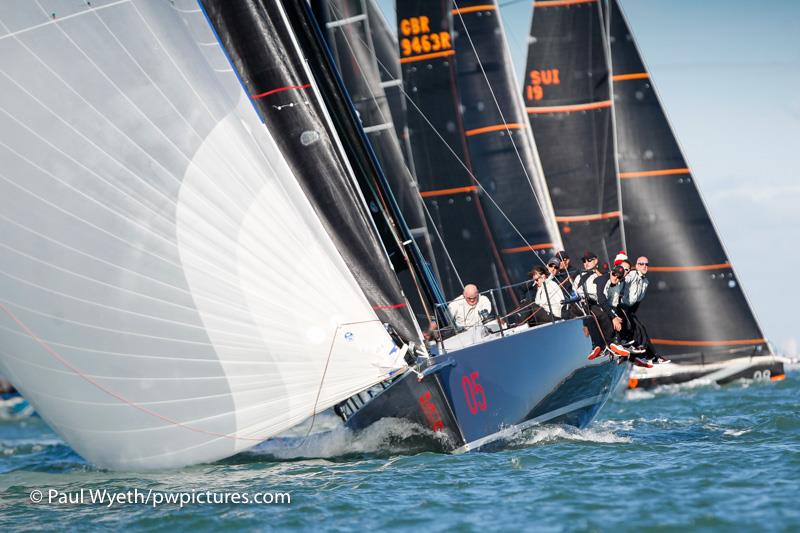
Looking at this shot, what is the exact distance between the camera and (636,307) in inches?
471

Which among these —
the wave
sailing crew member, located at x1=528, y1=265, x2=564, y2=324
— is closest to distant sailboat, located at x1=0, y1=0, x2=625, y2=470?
the wave

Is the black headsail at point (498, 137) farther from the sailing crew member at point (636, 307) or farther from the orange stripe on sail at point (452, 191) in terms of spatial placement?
the sailing crew member at point (636, 307)

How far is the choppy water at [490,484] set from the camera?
302 inches

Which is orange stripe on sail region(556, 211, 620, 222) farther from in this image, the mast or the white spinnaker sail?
the white spinnaker sail

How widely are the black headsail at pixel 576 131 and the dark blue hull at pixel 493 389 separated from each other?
10027 mm

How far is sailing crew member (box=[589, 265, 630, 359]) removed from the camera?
11.6 m

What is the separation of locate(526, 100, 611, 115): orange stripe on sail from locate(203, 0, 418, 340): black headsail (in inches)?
442

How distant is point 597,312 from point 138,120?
196 inches

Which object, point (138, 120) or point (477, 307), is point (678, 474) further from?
point (138, 120)

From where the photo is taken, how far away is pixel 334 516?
26.5ft

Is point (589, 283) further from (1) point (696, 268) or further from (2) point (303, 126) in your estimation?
(1) point (696, 268)

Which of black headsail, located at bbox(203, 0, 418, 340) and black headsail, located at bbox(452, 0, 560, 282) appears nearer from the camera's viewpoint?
black headsail, located at bbox(203, 0, 418, 340)

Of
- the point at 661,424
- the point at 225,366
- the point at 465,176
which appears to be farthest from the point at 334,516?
the point at 465,176

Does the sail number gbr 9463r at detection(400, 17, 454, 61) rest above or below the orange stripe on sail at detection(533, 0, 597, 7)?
below
